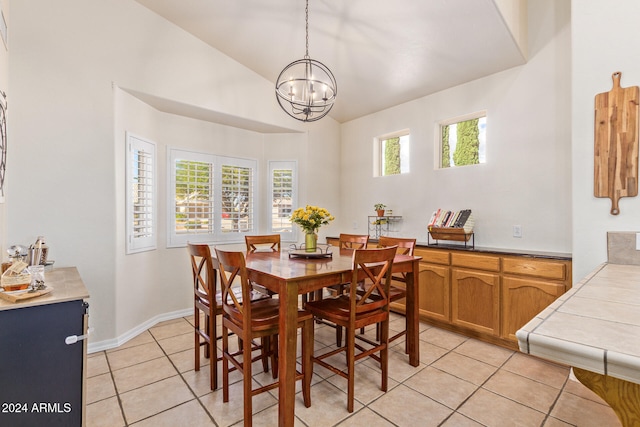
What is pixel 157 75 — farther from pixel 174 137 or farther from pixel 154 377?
pixel 154 377

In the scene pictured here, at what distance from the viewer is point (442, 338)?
3135 millimetres

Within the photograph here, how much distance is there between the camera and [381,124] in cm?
452

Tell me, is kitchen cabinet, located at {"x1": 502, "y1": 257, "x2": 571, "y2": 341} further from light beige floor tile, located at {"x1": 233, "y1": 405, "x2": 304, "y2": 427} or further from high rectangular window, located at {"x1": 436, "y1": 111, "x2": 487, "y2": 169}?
light beige floor tile, located at {"x1": 233, "y1": 405, "x2": 304, "y2": 427}

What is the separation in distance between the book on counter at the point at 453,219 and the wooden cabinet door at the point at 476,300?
0.52 m

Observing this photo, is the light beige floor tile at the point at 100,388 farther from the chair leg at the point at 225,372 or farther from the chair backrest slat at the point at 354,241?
the chair backrest slat at the point at 354,241

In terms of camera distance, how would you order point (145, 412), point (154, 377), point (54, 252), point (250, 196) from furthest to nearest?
point (250, 196)
point (54, 252)
point (154, 377)
point (145, 412)

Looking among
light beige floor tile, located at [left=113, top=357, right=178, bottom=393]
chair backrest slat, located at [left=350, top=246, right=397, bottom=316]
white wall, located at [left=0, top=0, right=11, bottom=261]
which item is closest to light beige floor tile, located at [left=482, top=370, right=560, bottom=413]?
chair backrest slat, located at [left=350, top=246, right=397, bottom=316]

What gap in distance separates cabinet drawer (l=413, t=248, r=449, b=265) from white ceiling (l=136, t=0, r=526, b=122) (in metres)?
2.01

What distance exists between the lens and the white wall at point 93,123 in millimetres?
2510

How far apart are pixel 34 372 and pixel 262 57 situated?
3.65 metres

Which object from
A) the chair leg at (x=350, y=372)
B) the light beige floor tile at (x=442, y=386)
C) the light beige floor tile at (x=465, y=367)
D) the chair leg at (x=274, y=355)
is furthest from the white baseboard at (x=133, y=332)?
the light beige floor tile at (x=465, y=367)

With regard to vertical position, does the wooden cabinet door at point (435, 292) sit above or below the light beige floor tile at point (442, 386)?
above

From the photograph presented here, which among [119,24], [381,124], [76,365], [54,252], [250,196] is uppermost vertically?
[119,24]

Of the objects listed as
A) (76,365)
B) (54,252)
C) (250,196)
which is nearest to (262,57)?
(250,196)
